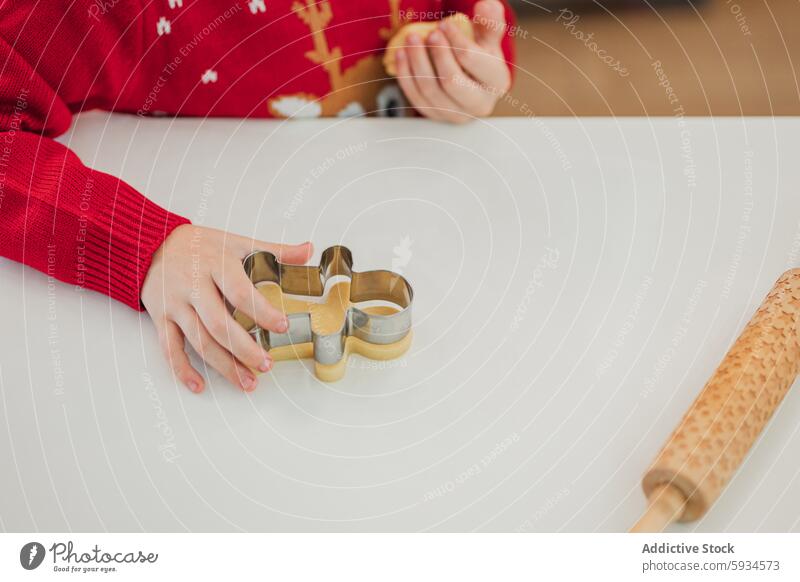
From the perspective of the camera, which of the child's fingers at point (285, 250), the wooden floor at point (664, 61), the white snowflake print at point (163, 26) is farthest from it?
the wooden floor at point (664, 61)

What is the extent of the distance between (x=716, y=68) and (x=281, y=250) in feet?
3.22

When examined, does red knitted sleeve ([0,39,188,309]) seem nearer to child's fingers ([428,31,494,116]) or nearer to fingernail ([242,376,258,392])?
fingernail ([242,376,258,392])

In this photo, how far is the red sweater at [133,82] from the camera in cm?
52

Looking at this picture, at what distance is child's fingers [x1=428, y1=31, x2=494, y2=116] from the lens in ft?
2.07

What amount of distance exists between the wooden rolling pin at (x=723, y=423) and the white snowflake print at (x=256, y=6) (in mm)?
452

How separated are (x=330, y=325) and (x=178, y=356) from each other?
0.09 meters

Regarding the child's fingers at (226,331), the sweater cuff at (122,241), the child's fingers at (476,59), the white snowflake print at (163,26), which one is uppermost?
the child's fingers at (476,59)

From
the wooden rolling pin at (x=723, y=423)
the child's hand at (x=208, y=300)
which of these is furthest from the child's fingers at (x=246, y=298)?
the wooden rolling pin at (x=723, y=423)

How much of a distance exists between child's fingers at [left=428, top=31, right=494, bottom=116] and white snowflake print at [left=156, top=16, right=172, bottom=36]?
0.21m

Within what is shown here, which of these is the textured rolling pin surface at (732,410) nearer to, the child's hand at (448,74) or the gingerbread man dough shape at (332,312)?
the gingerbread man dough shape at (332,312)

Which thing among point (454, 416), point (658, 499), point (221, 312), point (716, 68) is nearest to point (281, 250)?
point (221, 312)

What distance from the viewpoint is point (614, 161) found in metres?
0.59

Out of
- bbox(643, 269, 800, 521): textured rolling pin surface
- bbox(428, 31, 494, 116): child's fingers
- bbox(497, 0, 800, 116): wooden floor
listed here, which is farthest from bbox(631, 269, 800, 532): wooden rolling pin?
bbox(497, 0, 800, 116): wooden floor

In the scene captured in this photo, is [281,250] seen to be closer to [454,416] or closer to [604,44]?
[454,416]
